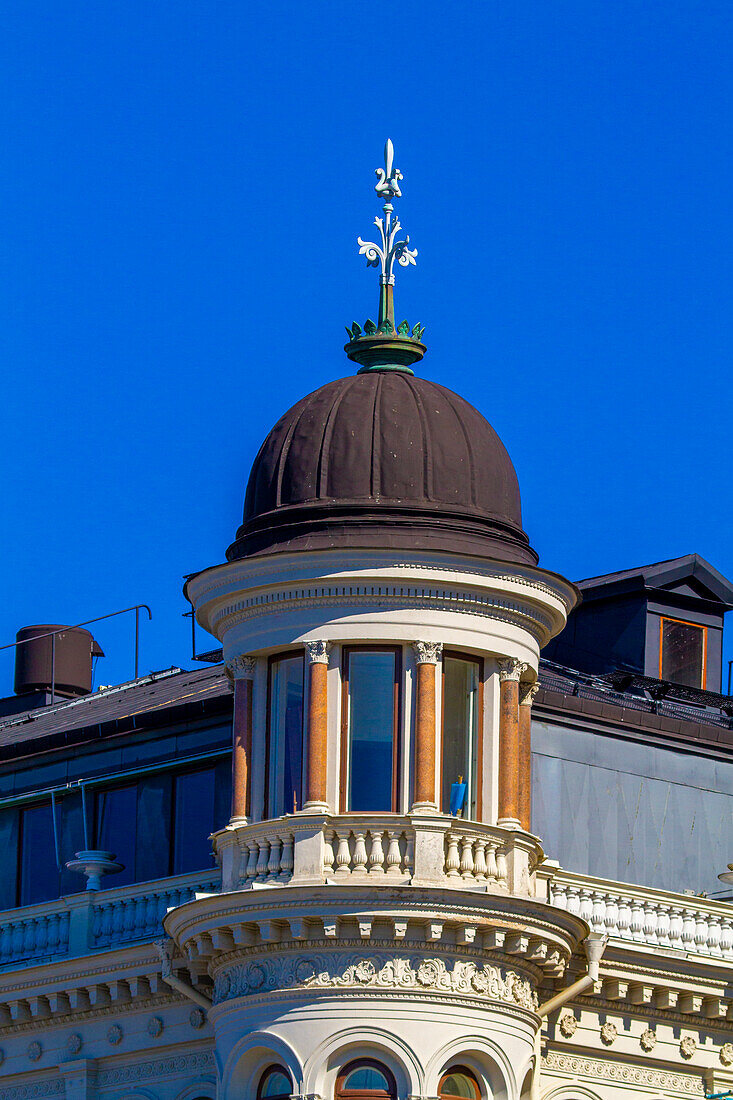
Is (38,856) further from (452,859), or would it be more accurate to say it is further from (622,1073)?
(622,1073)

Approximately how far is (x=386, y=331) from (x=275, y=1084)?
1171 centimetres

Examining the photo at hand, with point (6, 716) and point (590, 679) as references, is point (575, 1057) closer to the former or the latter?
point (590, 679)

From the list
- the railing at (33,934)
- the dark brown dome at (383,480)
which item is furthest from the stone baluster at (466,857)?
the railing at (33,934)

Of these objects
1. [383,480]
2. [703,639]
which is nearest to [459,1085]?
[383,480]

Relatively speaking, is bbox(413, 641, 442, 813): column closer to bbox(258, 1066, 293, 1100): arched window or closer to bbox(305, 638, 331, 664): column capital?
bbox(305, 638, 331, 664): column capital

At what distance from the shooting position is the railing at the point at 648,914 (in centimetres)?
4294

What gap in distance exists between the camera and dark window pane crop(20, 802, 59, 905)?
48688mm

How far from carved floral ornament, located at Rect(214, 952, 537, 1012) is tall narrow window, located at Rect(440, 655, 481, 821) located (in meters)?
2.38

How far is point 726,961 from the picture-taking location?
43844 millimetres

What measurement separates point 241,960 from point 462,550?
262 inches

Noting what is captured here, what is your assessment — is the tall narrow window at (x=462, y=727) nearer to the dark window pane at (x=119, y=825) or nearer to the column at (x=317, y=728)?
the column at (x=317, y=728)

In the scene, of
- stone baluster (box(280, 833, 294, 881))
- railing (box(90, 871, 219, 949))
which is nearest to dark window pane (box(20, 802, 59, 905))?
railing (box(90, 871, 219, 949))

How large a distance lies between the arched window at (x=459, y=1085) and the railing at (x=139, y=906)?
5.00 metres

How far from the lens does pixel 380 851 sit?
3997 centimetres
